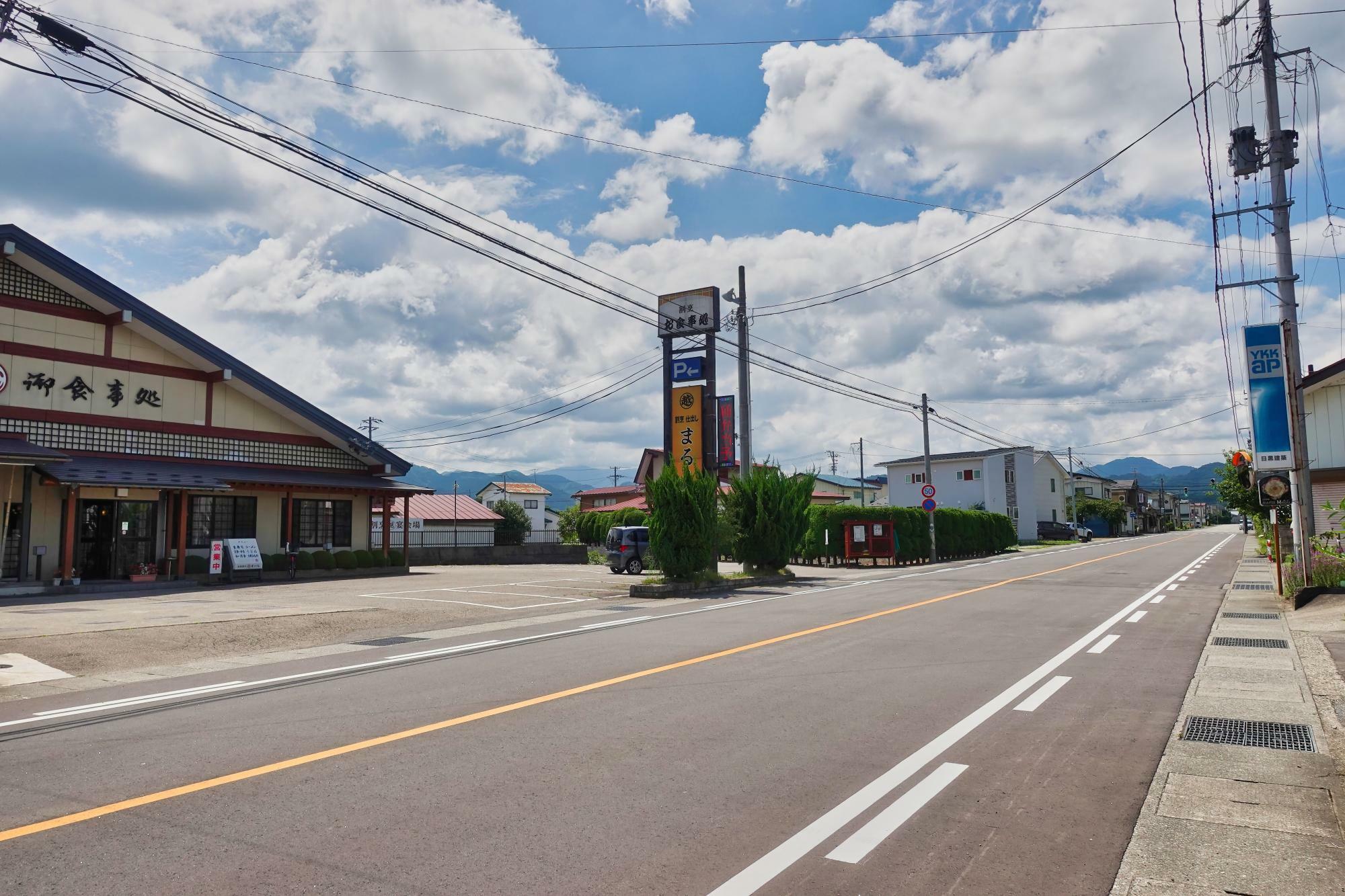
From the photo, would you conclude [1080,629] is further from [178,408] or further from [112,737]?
[178,408]

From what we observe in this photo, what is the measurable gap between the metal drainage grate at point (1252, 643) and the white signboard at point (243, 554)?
24160 millimetres

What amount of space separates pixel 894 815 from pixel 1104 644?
314 inches

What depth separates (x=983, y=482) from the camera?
233ft

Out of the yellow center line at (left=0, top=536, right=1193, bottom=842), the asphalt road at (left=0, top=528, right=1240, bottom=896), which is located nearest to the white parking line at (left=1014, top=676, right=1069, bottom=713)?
the asphalt road at (left=0, top=528, right=1240, bottom=896)

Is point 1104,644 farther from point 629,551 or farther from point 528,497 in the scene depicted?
point 528,497

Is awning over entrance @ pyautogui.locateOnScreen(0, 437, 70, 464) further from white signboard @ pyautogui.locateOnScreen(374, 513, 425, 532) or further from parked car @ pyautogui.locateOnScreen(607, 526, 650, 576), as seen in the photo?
white signboard @ pyautogui.locateOnScreen(374, 513, 425, 532)

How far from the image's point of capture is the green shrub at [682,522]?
72.5 feet

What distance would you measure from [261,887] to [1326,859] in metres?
4.92

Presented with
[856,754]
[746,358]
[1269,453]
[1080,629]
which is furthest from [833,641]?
[746,358]

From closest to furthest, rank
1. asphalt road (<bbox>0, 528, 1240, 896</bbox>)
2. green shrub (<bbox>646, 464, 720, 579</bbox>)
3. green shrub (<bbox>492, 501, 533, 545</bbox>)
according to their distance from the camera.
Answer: asphalt road (<bbox>0, 528, 1240, 896</bbox>) → green shrub (<bbox>646, 464, 720, 579</bbox>) → green shrub (<bbox>492, 501, 533, 545</bbox>)

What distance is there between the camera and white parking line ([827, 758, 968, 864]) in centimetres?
430

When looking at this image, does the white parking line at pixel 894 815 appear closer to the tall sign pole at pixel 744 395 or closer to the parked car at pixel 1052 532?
the tall sign pole at pixel 744 395

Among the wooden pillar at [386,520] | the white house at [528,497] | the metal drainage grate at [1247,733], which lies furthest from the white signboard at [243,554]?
the white house at [528,497]

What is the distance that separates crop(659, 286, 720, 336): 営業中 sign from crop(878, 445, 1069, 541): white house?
1938 inches
